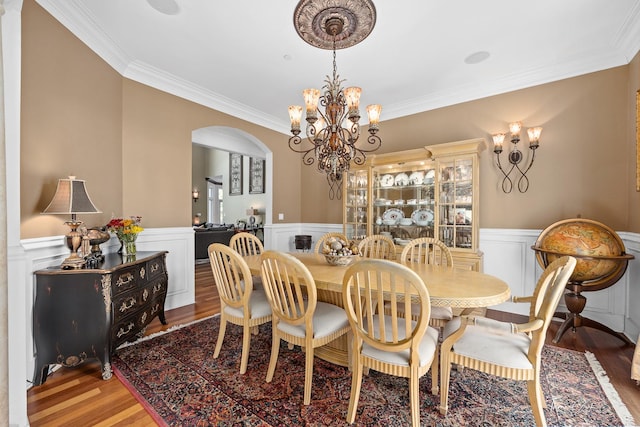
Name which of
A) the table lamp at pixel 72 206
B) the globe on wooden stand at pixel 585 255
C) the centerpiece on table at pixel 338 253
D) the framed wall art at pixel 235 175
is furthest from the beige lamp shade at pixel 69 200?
the framed wall art at pixel 235 175

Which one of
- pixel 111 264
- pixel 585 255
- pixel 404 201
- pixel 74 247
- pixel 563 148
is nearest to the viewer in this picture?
pixel 74 247

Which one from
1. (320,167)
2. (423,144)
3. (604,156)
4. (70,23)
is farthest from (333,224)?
(70,23)

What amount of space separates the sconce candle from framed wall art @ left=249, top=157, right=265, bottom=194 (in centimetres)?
618

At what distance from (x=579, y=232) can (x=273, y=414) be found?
3053 millimetres

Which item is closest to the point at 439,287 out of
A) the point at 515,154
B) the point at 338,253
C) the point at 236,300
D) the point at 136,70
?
the point at 338,253

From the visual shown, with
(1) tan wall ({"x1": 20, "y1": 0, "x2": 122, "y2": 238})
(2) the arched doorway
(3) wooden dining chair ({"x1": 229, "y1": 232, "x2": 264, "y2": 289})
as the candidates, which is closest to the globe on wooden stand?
(3) wooden dining chair ({"x1": 229, "y1": 232, "x2": 264, "y2": 289})

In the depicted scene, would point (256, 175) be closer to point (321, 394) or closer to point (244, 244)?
point (244, 244)

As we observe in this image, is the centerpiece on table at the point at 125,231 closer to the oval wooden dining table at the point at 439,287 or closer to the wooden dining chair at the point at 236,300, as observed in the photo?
the wooden dining chair at the point at 236,300

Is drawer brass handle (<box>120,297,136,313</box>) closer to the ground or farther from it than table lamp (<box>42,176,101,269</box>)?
closer to the ground

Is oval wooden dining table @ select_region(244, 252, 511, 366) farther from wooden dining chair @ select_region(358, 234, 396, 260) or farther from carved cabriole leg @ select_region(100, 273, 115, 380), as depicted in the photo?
carved cabriole leg @ select_region(100, 273, 115, 380)

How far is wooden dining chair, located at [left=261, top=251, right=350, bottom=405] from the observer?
1.79m

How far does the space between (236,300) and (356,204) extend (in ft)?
8.82

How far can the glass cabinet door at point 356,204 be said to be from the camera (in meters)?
4.44

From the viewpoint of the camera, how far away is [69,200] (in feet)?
6.86
